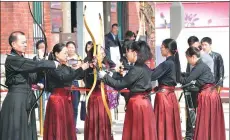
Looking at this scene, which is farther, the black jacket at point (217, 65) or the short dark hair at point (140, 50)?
the black jacket at point (217, 65)

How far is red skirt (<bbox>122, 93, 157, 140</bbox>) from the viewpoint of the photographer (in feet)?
30.0

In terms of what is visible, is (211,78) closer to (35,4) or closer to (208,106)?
(208,106)

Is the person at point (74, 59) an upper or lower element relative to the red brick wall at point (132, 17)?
lower

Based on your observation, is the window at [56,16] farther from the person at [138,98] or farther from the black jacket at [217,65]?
the person at [138,98]

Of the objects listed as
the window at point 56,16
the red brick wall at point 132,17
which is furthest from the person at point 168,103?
the red brick wall at point 132,17

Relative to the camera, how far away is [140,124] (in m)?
9.16

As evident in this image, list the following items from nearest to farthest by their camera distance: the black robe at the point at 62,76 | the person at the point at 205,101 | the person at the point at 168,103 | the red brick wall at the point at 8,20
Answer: the black robe at the point at 62,76 → the person at the point at 168,103 → the person at the point at 205,101 → the red brick wall at the point at 8,20

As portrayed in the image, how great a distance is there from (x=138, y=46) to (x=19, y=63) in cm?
153

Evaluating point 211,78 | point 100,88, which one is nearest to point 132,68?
point 100,88

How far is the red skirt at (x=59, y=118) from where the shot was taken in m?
9.91

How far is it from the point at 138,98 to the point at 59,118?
1.36 meters

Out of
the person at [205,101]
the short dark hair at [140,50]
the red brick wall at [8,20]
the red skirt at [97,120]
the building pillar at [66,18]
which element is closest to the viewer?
the short dark hair at [140,50]

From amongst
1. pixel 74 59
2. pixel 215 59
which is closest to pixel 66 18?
pixel 215 59

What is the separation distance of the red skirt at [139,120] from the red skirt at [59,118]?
108cm
